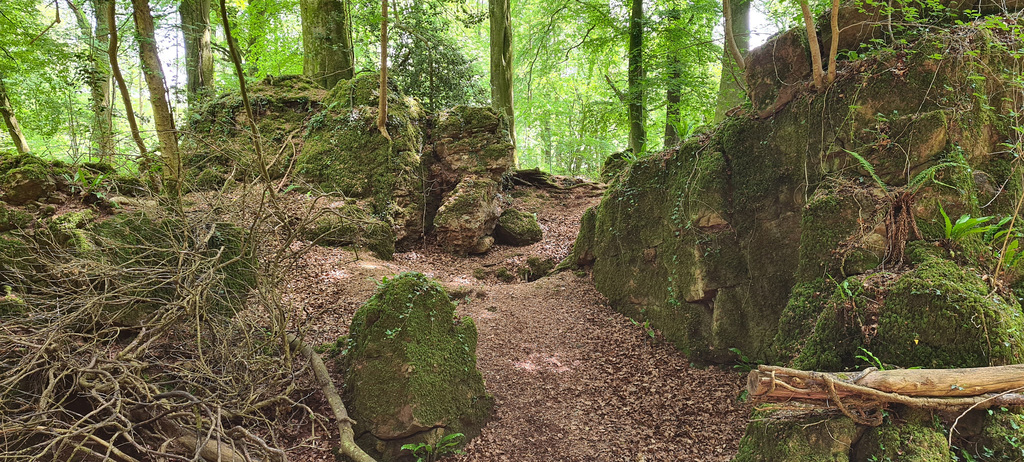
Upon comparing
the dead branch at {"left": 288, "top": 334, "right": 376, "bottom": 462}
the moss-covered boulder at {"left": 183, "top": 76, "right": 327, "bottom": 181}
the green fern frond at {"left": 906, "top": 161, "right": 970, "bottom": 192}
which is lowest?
the dead branch at {"left": 288, "top": 334, "right": 376, "bottom": 462}

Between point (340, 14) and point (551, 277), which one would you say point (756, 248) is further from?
point (340, 14)

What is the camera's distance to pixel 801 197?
204 inches

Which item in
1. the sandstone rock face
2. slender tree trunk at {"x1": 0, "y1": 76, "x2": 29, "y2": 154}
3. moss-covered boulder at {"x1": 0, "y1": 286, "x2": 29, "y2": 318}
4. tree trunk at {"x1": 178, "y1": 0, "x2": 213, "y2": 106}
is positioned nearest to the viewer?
the sandstone rock face

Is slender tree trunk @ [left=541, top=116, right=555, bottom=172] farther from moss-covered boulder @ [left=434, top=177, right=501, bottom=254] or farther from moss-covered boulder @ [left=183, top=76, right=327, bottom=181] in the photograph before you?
moss-covered boulder @ [left=183, top=76, right=327, bottom=181]

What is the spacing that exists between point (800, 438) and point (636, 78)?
434 inches

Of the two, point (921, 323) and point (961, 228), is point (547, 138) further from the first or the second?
point (921, 323)

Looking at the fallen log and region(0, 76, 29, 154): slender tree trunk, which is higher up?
region(0, 76, 29, 154): slender tree trunk

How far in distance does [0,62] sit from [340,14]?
6656mm

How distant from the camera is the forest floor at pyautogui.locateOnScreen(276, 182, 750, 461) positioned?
15.3 ft

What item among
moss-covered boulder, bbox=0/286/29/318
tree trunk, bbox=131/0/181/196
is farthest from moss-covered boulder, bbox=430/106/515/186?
moss-covered boulder, bbox=0/286/29/318

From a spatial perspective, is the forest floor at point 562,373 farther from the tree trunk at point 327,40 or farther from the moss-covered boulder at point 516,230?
the tree trunk at point 327,40

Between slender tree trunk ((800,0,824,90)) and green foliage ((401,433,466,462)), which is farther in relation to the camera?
slender tree trunk ((800,0,824,90))

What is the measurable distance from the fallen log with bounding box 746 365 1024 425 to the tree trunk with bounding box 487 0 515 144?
41.9 ft

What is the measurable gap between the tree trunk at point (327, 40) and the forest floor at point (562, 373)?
563 cm
